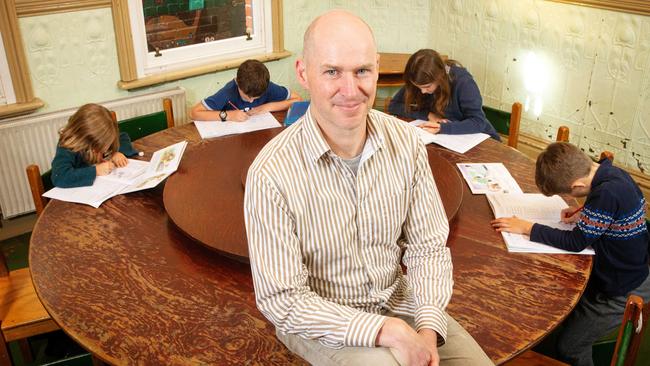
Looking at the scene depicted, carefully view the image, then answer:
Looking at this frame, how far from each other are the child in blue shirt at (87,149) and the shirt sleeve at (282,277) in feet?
4.82

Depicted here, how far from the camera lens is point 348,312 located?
1.60 m

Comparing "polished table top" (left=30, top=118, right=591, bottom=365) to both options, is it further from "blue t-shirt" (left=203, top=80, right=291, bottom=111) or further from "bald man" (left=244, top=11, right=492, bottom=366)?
"blue t-shirt" (left=203, top=80, right=291, bottom=111)

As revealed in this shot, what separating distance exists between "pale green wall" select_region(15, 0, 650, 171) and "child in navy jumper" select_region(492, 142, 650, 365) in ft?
6.78

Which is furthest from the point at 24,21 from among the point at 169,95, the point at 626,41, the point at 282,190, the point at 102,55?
the point at 626,41

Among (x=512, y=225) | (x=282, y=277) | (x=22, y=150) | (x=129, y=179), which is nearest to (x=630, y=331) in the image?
(x=512, y=225)

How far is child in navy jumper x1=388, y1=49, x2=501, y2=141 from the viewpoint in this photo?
3379 mm

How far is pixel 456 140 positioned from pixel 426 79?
1.32ft

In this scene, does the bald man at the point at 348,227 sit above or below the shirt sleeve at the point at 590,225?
above

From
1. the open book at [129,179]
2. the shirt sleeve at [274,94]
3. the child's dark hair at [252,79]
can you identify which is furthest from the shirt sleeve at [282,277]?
the shirt sleeve at [274,94]

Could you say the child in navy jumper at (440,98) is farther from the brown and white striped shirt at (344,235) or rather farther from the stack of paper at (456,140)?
the brown and white striped shirt at (344,235)

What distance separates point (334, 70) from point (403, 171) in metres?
0.37

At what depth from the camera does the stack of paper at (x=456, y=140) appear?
10.5ft

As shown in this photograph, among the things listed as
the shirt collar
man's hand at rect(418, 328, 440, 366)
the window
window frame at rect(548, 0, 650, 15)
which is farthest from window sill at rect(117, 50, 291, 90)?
man's hand at rect(418, 328, 440, 366)

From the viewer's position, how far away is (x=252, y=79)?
11.5ft
